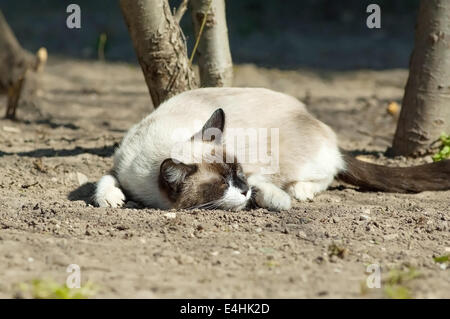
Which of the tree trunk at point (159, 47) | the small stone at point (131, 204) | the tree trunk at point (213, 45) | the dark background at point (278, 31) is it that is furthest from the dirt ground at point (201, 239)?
the dark background at point (278, 31)

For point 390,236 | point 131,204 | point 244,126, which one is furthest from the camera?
point 244,126

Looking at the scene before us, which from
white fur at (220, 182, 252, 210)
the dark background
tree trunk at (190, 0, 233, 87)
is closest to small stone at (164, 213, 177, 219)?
white fur at (220, 182, 252, 210)

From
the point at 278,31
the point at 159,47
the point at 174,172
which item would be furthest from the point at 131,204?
the point at 278,31

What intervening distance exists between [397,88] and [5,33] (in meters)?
4.99

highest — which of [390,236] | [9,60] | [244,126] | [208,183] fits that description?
[9,60]

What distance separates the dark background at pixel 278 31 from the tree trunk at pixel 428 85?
4029 mm

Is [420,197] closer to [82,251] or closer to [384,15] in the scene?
[82,251]

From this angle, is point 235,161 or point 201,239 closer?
point 201,239

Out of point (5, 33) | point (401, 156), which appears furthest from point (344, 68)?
point (5, 33)

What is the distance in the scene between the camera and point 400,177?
5.01m

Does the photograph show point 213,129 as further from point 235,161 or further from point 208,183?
point 208,183

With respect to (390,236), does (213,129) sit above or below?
above

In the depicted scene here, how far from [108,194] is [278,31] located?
733 cm

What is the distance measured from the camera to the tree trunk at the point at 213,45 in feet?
18.2
